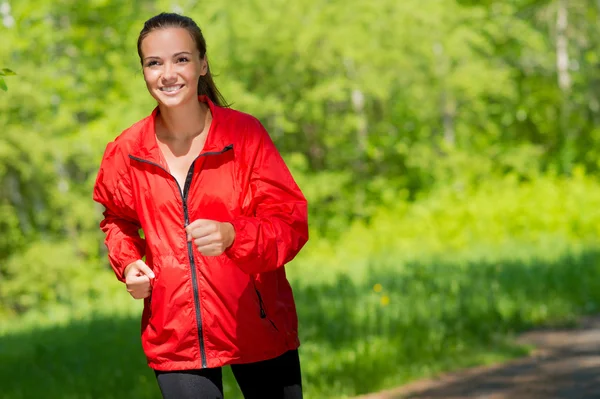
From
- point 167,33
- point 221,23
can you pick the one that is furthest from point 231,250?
point 221,23

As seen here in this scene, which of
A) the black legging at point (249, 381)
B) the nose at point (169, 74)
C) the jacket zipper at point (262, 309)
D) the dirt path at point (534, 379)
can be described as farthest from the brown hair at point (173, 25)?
the dirt path at point (534, 379)

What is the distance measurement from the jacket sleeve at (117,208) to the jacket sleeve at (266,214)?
39cm

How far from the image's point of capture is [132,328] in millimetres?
9461

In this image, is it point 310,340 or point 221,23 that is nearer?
point 310,340

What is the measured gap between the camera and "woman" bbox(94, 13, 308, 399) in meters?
2.89

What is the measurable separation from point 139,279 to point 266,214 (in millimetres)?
424

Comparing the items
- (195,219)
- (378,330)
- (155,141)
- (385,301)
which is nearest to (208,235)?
(195,219)

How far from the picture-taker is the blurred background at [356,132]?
533 inches

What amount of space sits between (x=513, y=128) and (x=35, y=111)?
463 inches

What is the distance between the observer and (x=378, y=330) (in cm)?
799

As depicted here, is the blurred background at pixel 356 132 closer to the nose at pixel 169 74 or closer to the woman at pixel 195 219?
the woman at pixel 195 219

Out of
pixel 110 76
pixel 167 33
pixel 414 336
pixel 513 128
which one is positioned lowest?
pixel 414 336

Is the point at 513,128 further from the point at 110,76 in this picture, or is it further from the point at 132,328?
the point at 132,328

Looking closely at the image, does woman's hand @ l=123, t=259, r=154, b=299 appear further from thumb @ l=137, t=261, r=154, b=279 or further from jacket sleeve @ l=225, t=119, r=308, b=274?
jacket sleeve @ l=225, t=119, r=308, b=274
